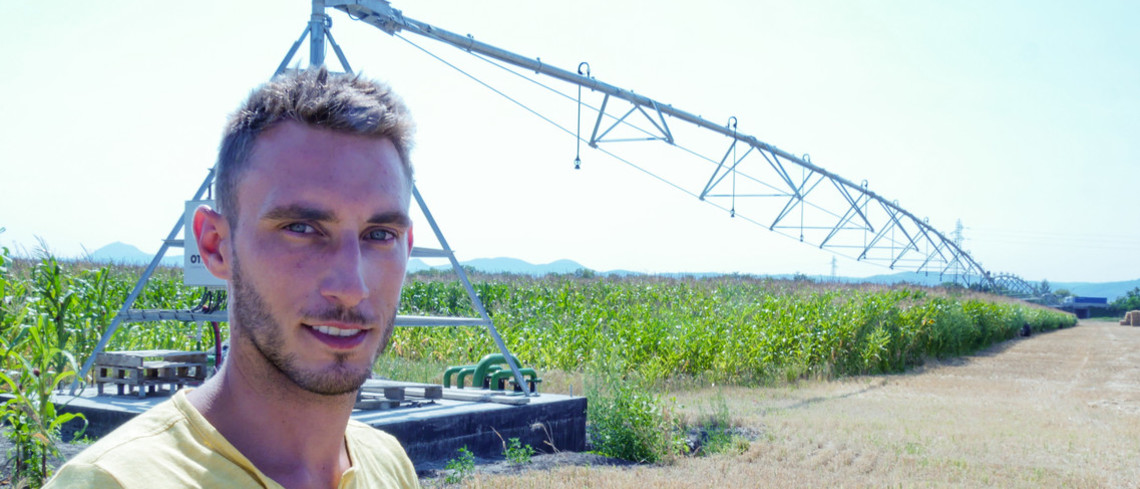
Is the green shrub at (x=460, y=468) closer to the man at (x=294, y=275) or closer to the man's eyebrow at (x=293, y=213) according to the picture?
the man at (x=294, y=275)

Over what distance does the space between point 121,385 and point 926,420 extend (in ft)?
28.0

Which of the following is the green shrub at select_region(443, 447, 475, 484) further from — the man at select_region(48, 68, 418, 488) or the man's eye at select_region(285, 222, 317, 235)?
the man's eye at select_region(285, 222, 317, 235)

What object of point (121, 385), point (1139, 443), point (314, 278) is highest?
point (314, 278)

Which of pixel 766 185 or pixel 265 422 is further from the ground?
pixel 766 185

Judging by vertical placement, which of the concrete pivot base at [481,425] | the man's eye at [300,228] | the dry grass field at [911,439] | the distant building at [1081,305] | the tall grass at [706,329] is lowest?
the dry grass field at [911,439]

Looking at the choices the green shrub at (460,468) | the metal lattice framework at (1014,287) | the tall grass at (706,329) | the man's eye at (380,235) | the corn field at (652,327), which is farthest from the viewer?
the metal lattice framework at (1014,287)

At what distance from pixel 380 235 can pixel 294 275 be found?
15 cm

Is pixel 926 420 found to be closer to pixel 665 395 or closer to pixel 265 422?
pixel 665 395

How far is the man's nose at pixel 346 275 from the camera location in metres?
1.09

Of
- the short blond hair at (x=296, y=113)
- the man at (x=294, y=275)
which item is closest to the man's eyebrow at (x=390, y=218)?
the man at (x=294, y=275)

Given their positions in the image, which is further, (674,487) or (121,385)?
(121,385)

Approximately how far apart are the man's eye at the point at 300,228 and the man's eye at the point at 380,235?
0.09 m

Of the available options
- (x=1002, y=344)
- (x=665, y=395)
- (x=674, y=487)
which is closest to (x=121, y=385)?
(x=674, y=487)

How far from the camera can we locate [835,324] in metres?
16.3
